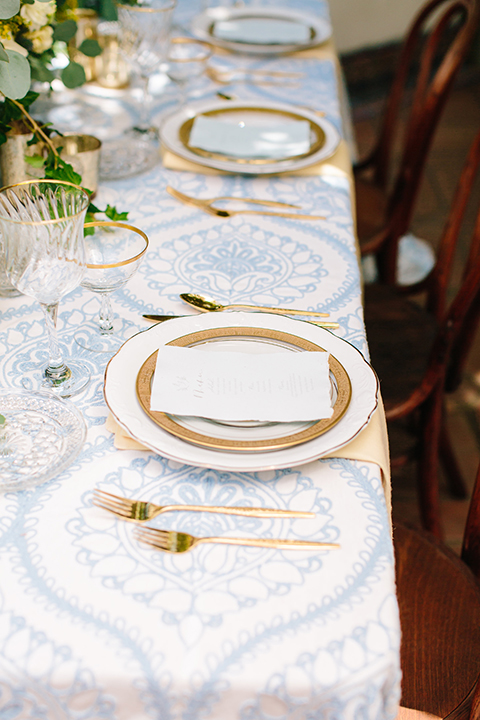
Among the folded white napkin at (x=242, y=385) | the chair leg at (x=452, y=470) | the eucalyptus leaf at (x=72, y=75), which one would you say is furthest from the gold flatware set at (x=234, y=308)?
the chair leg at (x=452, y=470)

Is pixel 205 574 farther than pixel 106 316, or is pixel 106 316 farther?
pixel 106 316

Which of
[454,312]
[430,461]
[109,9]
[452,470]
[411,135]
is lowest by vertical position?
[452,470]

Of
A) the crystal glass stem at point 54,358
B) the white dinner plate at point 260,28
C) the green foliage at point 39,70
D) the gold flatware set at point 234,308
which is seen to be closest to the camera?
the crystal glass stem at point 54,358

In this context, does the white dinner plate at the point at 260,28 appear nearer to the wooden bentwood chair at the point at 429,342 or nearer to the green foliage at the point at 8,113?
the wooden bentwood chair at the point at 429,342

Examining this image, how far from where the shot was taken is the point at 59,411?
Result: 66 cm

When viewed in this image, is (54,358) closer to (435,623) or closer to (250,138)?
(435,623)

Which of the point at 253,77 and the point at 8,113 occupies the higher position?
the point at 8,113

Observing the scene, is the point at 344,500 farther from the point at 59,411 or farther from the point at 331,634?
the point at 59,411

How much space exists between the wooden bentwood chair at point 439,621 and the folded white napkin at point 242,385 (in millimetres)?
314

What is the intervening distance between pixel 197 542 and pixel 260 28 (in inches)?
62.6

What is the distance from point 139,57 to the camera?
1.25 metres

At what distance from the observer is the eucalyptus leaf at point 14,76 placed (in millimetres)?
792

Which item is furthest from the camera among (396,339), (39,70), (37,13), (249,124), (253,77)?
(253,77)

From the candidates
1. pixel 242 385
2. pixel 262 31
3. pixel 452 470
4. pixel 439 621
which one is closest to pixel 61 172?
pixel 242 385
